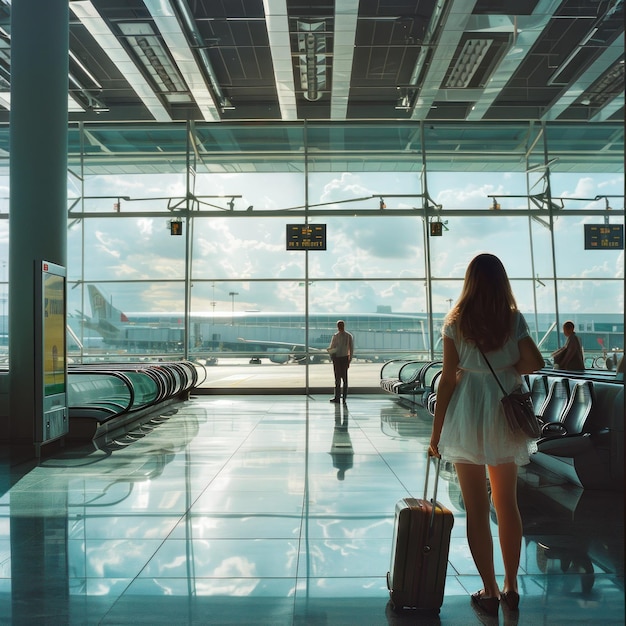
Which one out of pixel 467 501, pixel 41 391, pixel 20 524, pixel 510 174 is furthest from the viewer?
pixel 510 174

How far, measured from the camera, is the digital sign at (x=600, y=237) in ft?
54.0

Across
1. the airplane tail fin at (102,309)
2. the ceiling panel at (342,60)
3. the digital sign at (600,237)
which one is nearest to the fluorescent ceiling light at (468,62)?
the ceiling panel at (342,60)

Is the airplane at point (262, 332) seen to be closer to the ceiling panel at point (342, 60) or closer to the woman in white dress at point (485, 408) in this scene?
the ceiling panel at point (342, 60)

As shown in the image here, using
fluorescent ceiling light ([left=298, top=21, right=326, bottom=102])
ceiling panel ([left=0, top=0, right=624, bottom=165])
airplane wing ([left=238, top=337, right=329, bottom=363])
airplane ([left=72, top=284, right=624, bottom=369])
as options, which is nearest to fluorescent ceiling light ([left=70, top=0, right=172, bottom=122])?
ceiling panel ([left=0, top=0, right=624, bottom=165])

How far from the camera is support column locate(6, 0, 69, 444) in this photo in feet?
26.6

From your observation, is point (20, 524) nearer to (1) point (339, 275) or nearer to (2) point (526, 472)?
(2) point (526, 472)

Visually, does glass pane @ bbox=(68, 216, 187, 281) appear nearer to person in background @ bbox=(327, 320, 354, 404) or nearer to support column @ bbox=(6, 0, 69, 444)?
person in background @ bbox=(327, 320, 354, 404)

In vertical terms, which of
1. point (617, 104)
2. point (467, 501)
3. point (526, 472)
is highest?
point (617, 104)

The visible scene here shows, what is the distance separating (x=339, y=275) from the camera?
17281mm

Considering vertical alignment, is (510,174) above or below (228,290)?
above

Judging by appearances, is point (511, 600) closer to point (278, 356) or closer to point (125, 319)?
point (278, 356)

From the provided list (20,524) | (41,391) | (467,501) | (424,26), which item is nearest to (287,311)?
(424,26)

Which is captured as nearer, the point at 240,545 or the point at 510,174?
the point at 240,545

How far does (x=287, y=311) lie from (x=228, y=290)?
157 cm
